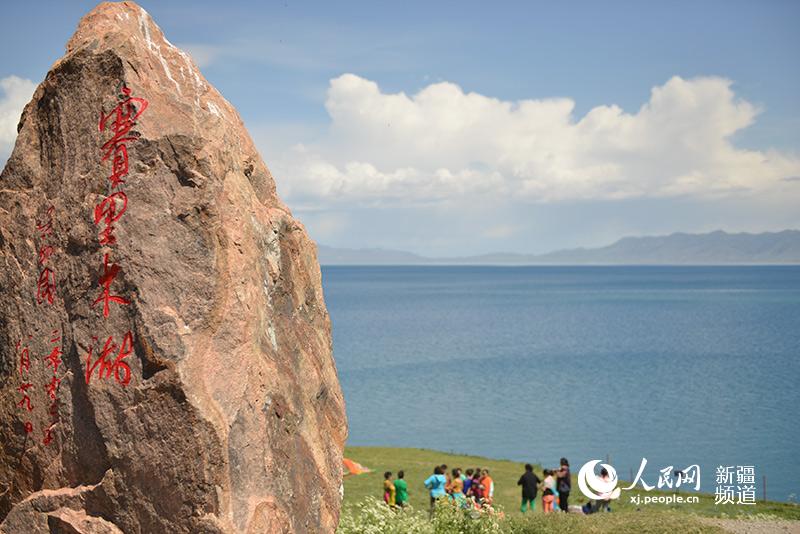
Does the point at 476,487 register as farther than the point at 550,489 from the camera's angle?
No

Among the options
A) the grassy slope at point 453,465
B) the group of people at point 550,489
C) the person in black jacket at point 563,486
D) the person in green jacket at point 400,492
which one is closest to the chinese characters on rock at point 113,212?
the person in green jacket at point 400,492

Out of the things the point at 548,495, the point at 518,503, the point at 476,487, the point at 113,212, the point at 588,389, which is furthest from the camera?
the point at 588,389

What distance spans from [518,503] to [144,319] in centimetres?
1673

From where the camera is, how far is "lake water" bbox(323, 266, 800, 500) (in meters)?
41.7

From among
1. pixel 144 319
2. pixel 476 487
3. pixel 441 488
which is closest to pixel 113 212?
pixel 144 319

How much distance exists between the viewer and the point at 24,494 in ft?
31.8

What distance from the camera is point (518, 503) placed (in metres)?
23.0

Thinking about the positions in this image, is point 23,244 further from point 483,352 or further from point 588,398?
point 483,352

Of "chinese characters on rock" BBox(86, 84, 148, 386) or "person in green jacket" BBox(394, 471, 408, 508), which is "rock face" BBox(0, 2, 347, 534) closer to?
"chinese characters on rock" BBox(86, 84, 148, 386)

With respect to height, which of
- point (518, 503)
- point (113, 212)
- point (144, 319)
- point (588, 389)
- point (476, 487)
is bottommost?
point (588, 389)

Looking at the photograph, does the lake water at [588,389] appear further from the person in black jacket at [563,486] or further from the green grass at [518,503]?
the person in black jacket at [563,486]

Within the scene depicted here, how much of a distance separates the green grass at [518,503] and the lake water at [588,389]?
8.39 meters

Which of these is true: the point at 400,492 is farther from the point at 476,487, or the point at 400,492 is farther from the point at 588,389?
the point at 588,389

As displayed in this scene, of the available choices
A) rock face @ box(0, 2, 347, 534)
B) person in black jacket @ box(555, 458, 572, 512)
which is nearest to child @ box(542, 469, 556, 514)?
person in black jacket @ box(555, 458, 572, 512)
